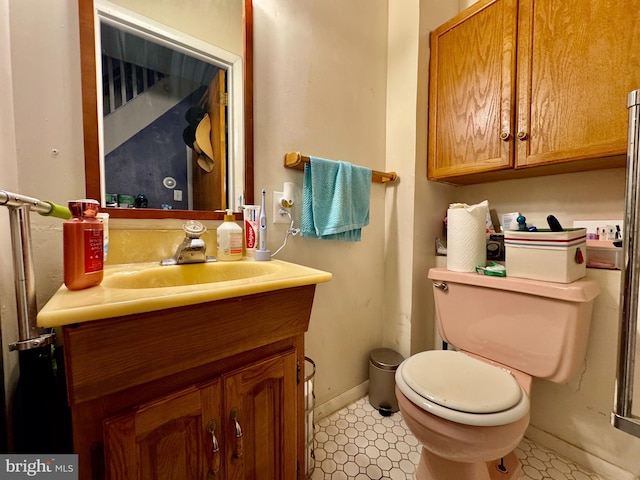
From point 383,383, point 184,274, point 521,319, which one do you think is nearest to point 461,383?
point 521,319

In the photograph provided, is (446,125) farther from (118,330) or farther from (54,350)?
(54,350)

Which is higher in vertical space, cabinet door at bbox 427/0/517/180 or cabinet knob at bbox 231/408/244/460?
cabinet door at bbox 427/0/517/180

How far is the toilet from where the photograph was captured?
2.19 feet

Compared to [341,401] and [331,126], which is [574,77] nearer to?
[331,126]

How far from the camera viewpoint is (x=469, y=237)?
104cm

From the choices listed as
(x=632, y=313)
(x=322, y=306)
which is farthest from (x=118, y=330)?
(x=632, y=313)

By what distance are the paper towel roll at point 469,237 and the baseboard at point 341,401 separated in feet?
2.55

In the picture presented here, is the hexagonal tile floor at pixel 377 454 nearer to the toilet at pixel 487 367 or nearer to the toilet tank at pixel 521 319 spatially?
the toilet at pixel 487 367

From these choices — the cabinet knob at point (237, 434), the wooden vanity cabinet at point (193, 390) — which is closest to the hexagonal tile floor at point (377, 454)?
the wooden vanity cabinet at point (193, 390)

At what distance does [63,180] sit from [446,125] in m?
1.42

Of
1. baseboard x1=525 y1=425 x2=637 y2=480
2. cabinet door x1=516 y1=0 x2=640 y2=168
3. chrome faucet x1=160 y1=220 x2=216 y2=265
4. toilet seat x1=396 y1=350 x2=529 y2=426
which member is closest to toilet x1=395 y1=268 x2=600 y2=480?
toilet seat x1=396 y1=350 x2=529 y2=426

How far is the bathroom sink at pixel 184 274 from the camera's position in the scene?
635 mm

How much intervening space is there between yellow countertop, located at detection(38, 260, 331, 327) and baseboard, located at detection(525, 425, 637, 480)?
49.4 inches

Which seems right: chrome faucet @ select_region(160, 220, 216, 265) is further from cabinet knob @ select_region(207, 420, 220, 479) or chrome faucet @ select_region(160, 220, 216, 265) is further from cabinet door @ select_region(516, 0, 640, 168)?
cabinet door @ select_region(516, 0, 640, 168)
